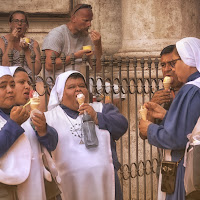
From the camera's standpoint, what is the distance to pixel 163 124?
18.0 ft

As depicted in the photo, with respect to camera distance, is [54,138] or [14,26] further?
[14,26]

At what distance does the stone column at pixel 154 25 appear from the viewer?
30.3ft

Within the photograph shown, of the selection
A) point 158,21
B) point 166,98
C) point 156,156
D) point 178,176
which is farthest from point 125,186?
point 178,176

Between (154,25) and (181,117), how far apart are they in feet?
14.7

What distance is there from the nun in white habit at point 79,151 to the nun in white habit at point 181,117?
47 centimetres

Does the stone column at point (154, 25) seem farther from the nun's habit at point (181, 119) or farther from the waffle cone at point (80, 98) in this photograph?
the nun's habit at point (181, 119)

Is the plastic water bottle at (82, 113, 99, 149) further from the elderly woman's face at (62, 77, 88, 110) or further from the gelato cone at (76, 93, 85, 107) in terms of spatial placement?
the elderly woman's face at (62, 77, 88, 110)

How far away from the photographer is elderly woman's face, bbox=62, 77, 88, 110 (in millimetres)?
5773

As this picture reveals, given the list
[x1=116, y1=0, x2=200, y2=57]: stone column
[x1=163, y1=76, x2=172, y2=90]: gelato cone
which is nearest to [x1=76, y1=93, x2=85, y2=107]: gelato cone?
[x1=163, y1=76, x2=172, y2=90]: gelato cone

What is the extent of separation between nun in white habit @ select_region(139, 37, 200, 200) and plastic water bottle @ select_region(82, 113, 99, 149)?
1.46ft

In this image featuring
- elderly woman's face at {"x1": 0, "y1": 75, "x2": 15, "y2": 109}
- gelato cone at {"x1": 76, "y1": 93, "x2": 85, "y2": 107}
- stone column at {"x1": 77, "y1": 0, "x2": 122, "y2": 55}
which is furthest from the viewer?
stone column at {"x1": 77, "y1": 0, "x2": 122, "y2": 55}

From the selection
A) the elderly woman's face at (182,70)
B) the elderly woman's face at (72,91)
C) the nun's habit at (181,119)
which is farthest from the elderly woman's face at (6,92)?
the elderly woman's face at (182,70)

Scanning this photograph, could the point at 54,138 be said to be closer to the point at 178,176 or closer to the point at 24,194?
the point at 24,194

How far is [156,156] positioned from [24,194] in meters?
3.90
